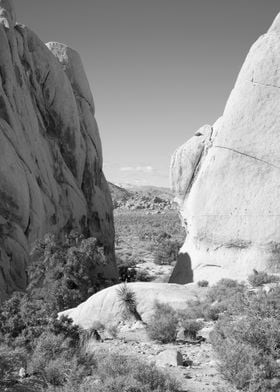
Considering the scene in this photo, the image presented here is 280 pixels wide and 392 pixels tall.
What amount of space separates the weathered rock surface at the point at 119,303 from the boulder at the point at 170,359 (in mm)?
6599

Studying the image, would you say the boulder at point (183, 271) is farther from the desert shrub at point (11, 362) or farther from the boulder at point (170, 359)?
the desert shrub at point (11, 362)

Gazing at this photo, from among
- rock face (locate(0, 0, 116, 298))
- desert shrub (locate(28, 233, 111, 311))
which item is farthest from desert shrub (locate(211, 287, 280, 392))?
rock face (locate(0, 0, 116, 298))

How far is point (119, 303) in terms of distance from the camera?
18.1 m

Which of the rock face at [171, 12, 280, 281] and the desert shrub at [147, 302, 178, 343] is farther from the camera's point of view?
the rock face at [171, 12, 280, 281]

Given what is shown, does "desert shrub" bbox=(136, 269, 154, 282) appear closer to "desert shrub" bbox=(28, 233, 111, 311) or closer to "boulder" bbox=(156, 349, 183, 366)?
"desert shrub" bbox=(28, 233, 111, 311)

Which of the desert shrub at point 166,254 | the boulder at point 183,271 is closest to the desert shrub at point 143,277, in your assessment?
the desert shrub at point 166,254

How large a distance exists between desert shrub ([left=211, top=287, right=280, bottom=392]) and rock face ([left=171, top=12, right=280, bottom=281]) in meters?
11.0

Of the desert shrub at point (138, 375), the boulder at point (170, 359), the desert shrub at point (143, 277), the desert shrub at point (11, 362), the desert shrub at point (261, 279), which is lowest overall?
the desert shrub at point (143, 277)

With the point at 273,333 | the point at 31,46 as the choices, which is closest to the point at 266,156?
the point at 273,333

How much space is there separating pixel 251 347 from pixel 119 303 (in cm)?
934

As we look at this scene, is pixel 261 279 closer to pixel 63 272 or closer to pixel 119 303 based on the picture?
pixel 119 303

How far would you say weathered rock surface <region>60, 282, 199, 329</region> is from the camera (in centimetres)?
1770

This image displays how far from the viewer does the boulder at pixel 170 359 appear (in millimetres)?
10195

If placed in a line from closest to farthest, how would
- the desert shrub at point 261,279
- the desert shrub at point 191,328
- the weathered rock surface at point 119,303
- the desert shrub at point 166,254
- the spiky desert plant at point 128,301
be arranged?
the desert shrub at point 191,328 → the spiky desert plant at point 128,301 → the weathered rock surface at point 119,303 → the desert shrub at point 261,279 → the desert shrub at point 166,254
